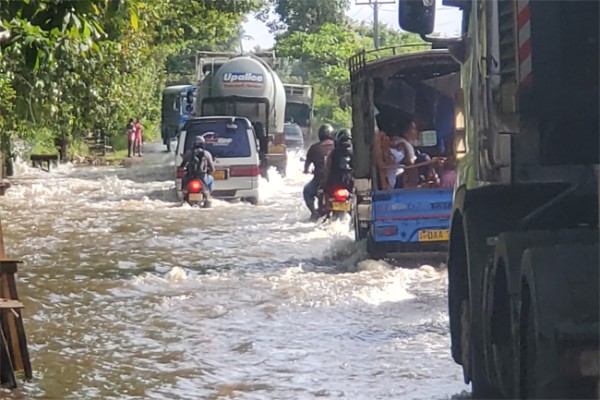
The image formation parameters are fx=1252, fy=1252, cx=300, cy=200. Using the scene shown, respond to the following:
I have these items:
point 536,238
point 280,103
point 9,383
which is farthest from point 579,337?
point 280,103

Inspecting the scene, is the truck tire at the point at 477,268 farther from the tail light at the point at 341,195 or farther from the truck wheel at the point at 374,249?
the tail light at the point at 341,195

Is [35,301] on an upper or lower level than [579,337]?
lower

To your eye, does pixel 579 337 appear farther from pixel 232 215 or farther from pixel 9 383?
pixel 232 215

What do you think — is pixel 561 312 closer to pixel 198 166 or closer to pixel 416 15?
pixel 416 15

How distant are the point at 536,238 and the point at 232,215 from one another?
17.2 m

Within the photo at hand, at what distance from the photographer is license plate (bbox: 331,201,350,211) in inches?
679

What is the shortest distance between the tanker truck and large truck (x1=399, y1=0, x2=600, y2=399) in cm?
2215

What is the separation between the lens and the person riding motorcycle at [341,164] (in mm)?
16578

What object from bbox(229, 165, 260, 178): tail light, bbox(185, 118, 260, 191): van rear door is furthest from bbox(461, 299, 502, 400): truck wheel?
bbox(229, 165, 260, 178): tail light

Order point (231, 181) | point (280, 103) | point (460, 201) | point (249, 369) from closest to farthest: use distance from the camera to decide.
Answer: point (460, 201) < point (249, 369) < point (231, 181) < point (280, 103)

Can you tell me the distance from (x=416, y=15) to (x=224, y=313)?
17.7 feet

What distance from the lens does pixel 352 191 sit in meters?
16.9

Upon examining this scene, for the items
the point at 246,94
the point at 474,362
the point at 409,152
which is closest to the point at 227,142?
the point at 246,94

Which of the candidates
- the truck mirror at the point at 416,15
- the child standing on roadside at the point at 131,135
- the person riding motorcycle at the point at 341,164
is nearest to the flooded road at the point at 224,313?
the person riding motorcycle at the point at 341,164
